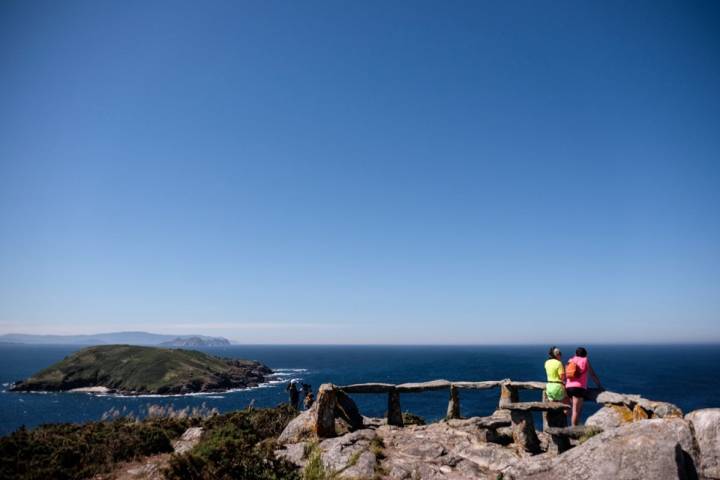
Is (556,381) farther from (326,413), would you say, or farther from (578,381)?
(326,413)

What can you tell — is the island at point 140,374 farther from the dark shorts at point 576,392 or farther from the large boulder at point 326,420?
the dark shorts at point 576,392

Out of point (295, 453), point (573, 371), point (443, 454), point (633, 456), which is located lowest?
point (295, 453)

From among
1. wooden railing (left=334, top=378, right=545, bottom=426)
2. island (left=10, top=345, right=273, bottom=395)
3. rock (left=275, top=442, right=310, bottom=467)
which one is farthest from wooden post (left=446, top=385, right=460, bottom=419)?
island (left=10, top=345, right=273, bottom=395)

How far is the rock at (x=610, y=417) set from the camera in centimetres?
937

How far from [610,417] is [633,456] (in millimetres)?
3589

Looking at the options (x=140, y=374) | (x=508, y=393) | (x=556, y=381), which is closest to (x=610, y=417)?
(x=556, y=381)

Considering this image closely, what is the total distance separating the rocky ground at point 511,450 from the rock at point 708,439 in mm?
14

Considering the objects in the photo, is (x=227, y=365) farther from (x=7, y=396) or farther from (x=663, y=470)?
(x=663, y=470)

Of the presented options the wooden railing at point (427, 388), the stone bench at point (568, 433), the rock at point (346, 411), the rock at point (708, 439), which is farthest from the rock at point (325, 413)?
the rock at point (708, 439)

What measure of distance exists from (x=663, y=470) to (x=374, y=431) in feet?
27.0

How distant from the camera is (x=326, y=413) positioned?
12391 millimetres

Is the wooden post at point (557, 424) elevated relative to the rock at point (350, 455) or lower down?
elevated

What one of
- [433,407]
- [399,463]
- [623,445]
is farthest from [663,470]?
[433,407]

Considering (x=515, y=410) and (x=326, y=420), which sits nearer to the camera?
(x=515, y=410)
